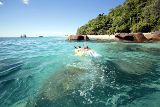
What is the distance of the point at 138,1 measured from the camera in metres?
83.8

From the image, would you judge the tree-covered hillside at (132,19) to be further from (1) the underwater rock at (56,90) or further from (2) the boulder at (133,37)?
(1) the underwater rock at (56,90)

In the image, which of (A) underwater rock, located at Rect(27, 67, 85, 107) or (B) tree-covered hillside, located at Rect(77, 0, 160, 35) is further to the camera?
(B) tree-covered hillside, located at Rect(77, 0, 160, 35)

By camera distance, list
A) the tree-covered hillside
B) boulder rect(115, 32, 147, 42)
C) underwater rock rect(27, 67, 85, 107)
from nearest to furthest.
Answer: underwater rock rect(27, 67, 85, 107) < boulder rect(115, 32, 147, 42) < the tree-covered hillside

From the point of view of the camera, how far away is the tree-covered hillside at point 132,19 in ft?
204

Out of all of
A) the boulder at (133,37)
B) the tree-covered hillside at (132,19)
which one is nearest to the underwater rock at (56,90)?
the boulder at (133,37)

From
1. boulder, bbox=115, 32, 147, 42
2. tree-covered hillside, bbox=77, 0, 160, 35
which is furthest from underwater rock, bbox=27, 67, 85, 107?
tree-covered hillside, bbox=77, 0, 160, 35

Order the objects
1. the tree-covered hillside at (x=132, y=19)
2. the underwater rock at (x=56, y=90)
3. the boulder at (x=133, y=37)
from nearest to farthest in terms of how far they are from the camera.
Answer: the underwater rock at (x=56, y=90) → the boulder at (x=133, y=37) → the tree-covered hillside at (x=132, y=19)

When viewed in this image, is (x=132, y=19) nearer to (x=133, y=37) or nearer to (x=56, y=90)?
(x=133, y=37)

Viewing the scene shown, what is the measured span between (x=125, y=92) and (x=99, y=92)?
145cm

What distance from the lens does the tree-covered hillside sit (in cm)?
6228

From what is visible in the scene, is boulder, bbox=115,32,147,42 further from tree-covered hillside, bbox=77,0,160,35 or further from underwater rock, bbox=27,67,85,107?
underwater rock, bbox=27,67,85,107

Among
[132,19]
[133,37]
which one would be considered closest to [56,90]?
[133,37]

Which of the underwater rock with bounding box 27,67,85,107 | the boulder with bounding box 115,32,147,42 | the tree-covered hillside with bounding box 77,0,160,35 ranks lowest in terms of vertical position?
the underwater rock with bounding box 27,67,85,107

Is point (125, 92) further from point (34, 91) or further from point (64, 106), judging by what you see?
point (34, 91)
